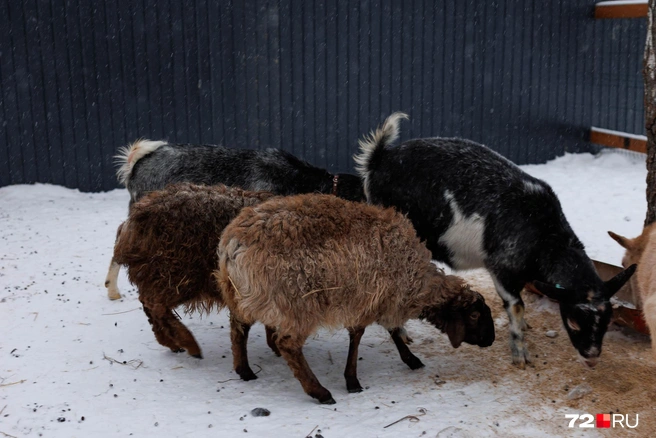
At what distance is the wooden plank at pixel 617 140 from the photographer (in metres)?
10.6

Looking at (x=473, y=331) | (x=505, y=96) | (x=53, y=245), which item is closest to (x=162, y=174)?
(x=53, y=245)

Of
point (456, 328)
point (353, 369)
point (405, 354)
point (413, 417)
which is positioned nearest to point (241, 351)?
point (353, 369)

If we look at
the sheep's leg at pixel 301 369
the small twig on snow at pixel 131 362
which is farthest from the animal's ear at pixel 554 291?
the small twig on snow at pixel 131 362

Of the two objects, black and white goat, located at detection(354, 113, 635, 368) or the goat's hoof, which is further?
the goat's hoof

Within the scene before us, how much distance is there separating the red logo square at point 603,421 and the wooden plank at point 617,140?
290 inches

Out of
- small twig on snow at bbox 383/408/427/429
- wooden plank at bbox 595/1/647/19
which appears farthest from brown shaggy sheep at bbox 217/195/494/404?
wooden plank at bbox 595/1/647/19

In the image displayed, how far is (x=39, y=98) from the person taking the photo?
31.4 ft

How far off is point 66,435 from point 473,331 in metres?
2.78

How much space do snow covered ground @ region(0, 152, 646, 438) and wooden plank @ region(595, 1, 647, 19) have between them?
4.79 meters

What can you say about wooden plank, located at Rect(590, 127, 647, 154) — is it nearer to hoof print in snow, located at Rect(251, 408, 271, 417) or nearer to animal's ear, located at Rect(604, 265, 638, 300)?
animal's ear, located at Rect(604, 265, 638, 300)

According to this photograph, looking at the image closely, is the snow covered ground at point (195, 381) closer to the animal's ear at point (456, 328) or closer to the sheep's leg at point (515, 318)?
the sheep's leg at point (515, 318)

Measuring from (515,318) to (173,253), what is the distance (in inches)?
101

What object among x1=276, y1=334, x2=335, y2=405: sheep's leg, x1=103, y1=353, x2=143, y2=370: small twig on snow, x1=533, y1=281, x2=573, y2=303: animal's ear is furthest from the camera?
x1=103, y1=353, x2=143, y2=370: small twig on snow

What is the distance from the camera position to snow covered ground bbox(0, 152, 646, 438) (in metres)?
4.11
